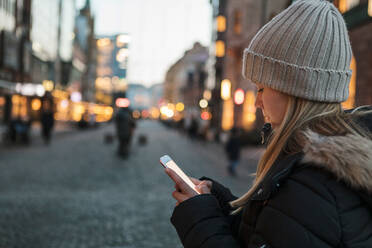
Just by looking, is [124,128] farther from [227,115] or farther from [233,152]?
[227,115]

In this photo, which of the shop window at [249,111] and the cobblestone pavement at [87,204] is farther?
the shop window at [249,111]

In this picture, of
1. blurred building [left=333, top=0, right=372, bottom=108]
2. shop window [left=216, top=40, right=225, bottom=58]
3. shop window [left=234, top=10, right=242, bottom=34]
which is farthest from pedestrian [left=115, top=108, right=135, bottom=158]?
shop window [left=216, top=40, right=225, bottom=58]

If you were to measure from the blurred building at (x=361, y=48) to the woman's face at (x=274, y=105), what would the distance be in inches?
498

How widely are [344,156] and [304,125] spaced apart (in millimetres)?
167

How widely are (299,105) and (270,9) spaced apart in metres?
24.9

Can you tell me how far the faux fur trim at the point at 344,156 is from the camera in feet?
4.04

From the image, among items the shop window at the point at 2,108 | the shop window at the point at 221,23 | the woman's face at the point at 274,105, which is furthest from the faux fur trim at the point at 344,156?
the shop window at the point at 221,23

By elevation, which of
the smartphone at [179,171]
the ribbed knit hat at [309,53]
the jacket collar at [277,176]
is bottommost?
the smartphone at [179,171]

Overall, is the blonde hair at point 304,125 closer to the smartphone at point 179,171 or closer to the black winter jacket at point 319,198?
the black winter jacket at point 319,198

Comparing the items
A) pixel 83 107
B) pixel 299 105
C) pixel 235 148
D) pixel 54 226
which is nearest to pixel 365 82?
pixel 235 148

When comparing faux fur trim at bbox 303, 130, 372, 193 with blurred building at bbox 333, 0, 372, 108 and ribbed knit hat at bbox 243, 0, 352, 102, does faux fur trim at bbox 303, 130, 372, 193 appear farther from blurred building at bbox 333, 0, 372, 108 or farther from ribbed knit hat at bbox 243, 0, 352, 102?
blurred building at bbox 333, 0, 372, 108

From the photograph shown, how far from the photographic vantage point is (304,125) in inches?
53.4

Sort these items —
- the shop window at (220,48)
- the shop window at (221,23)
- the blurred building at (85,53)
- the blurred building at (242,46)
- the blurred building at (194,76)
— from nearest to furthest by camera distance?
the blurred building at (242,46)
the shop window at (220,48)
the shop window at (221,23)
the blurred building at (85,53)
the blurred building at (194,76)

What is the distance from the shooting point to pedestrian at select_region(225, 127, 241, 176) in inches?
500
